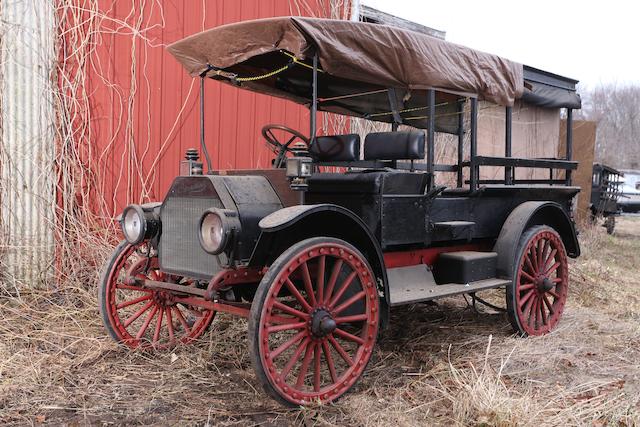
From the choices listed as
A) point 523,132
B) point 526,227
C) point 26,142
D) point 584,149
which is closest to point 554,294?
point 526,227

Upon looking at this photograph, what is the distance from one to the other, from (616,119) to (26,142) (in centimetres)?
5276

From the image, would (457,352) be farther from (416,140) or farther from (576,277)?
(576,277)

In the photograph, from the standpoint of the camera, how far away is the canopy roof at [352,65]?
142 inches

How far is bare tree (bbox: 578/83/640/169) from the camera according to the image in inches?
1781

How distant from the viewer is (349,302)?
11.3 ft

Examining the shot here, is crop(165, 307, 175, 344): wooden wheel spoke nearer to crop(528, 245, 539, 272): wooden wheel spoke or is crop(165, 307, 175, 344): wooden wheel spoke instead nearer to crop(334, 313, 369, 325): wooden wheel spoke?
crop(334, 313, 369, 325): wooden wheel spoke

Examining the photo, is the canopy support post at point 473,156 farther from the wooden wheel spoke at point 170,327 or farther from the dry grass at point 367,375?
the wooden wheel spoke at point 170,327

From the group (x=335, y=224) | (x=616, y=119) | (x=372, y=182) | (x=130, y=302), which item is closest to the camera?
(x=335, y=224)

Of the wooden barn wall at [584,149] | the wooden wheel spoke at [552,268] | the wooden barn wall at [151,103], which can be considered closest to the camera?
the wooden wheel spoke at [552,268]

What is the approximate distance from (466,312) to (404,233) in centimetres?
182

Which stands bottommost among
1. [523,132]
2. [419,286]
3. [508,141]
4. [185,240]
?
[419,286]

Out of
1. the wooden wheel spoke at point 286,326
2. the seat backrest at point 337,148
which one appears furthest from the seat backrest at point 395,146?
the wooden wheel spoke at point 286,326

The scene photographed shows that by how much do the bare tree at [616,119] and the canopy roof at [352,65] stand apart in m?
40.8

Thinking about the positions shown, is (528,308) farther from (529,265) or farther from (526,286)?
(529,265)
